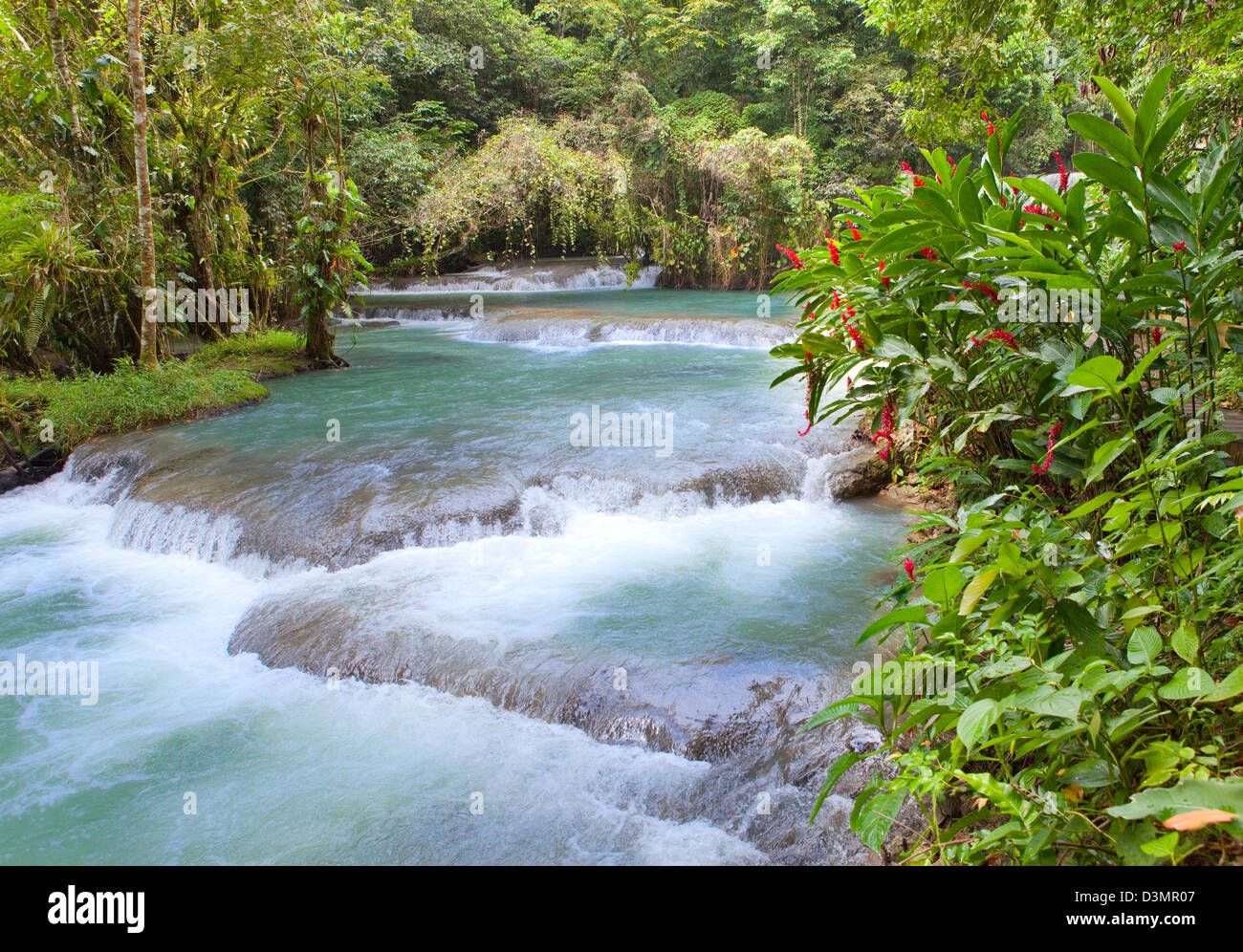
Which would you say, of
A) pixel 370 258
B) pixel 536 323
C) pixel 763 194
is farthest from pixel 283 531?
pixel 370 258

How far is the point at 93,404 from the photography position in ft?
30.4

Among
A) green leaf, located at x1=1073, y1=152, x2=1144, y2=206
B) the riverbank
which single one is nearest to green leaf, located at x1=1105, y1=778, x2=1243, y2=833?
green leaf, located at x1=1073, y1=152, x2=1144, y2=206

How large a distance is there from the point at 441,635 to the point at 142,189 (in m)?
7.69

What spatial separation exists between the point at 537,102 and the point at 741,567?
2386cm

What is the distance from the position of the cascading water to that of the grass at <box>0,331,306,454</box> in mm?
552

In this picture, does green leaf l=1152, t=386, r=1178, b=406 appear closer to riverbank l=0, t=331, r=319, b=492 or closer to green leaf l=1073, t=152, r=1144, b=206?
green leaf l=1073, t=152, r=1144, b=206

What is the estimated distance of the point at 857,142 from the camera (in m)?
23.1

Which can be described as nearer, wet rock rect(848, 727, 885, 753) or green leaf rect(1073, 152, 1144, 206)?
green leaf rect(1073, 152, 1144, 206)

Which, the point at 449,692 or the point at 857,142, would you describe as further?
the point at 857,142

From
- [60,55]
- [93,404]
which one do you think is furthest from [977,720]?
[60,55]

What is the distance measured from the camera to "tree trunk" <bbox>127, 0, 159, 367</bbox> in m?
8.62

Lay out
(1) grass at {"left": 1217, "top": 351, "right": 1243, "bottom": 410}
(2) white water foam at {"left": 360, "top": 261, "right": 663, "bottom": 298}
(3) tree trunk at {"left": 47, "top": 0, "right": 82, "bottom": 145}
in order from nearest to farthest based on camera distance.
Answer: (1) grass at {"left": 1217, "top": 351, "right": 1243, "bottom": 410} < (3) tree trunk at {"left": 47, "top": 0, "right": 82, "bottom": 145} < (2) white water foam at {"left": 360, "top": 261, "right": 663, "bottom": 298}

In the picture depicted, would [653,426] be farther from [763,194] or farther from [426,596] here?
[763,194]

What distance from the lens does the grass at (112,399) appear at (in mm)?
9055
